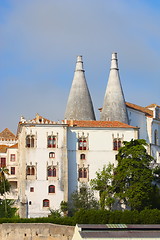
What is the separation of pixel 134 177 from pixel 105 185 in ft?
16.0

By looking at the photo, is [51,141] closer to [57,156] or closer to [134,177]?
[57,156]

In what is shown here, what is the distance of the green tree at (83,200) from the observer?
8800cm

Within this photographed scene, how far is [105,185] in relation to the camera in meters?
88.9

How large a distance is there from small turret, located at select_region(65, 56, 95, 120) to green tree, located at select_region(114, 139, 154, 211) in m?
16.9

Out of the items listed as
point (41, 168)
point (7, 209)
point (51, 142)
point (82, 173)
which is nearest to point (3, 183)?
point (7, 209)

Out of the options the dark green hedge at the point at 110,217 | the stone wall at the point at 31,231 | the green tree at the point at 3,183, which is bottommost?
the stone wall at the point at 31,231

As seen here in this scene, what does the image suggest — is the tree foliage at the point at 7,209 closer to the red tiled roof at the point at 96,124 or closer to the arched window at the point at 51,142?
the arched window at the point at 51,142

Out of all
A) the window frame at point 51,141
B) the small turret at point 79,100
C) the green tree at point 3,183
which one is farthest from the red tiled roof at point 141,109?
the green tree at point 3,183

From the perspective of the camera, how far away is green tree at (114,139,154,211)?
278 ft

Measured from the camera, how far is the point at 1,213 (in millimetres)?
90000

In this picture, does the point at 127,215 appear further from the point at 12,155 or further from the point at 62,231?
the point at 12,155

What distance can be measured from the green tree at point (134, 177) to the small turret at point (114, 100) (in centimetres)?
1629

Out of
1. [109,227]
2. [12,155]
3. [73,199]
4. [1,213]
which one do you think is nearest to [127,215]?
[109,227]

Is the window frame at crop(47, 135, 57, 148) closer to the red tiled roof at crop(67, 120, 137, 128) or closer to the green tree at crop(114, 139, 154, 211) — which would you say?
the red tiled roof at crop(67, 120, 137, 128)
